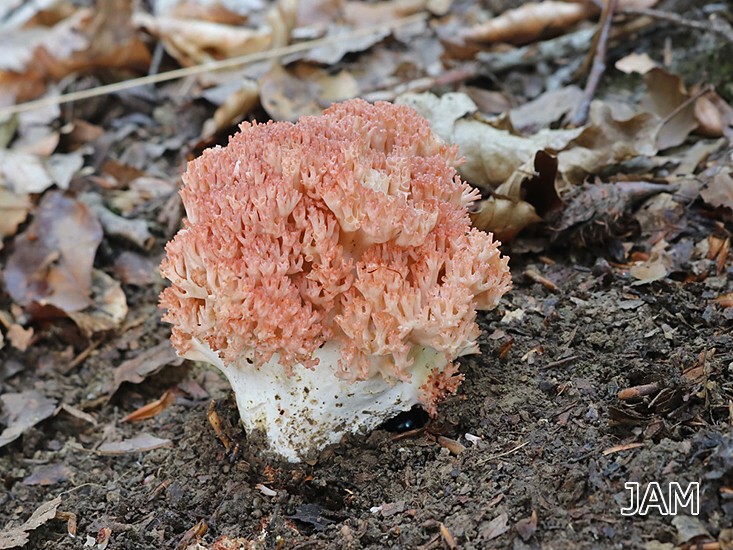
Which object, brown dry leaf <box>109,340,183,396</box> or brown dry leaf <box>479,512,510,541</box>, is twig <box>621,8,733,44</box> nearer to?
brown dry leaf <box>479,512,510,541</box>

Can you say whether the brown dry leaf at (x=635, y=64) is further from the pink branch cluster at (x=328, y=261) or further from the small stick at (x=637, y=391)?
the small stick at (x=637, y=391)

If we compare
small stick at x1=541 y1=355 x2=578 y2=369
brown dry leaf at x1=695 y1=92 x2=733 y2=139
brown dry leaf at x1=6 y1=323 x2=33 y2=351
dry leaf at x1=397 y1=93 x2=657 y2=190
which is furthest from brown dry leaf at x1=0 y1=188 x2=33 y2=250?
brown dry leaf at x1=695 y1=92 x2=733 y2=139

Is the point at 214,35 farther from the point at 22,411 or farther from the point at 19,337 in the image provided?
the point at 22,411

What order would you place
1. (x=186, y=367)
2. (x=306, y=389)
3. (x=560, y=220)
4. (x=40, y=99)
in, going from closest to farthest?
1. (x=306, y=389)
2. (x=560, y=220)
3. (x=186, y=367)
4. (x=40, y=99)

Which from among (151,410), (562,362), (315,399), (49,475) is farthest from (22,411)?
(562,362)

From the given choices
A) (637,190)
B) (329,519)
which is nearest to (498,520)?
(329,519)

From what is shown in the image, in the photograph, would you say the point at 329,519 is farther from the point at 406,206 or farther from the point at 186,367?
the point at 186,367
